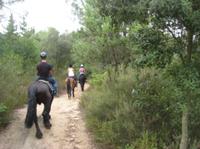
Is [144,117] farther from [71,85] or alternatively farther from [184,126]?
[71,85]

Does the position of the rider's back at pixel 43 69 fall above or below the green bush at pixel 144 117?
above

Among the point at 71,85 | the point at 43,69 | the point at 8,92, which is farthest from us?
the point at 71,85

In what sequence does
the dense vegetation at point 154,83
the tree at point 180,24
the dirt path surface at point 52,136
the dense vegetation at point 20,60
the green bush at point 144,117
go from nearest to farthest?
the tree at point 180,24
the dense vegetation at point 154,83
the green bush at point 144,117
the dirt path surface at point 52,136
the dense vegetation at point 20,60

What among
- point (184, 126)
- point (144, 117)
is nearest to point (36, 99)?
point (144, 117)

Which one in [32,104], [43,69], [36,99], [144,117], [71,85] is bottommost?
[144,117]

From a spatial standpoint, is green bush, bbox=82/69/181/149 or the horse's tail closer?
green bush, bbox=82/69/181/149

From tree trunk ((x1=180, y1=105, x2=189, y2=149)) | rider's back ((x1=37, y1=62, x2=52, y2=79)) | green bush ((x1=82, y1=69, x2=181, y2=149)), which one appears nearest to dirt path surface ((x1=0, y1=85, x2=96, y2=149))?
green bush ((x1=82, y1=69, x2=181, y2=149))

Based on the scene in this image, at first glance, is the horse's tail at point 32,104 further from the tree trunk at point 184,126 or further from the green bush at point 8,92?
the tree trunk at point 184,126

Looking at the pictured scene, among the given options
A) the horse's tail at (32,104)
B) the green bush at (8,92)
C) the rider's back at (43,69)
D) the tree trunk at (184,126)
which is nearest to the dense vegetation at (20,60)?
the green bush at (8,92)

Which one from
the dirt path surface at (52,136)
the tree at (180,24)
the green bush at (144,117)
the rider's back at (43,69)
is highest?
the tree at (180,24)

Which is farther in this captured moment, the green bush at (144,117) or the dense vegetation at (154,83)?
the green bush at (144,117)

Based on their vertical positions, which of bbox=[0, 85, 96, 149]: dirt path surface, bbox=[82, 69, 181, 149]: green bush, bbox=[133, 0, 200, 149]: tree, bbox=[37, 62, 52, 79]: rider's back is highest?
bbox=[133, 0, 200, 149]: tree

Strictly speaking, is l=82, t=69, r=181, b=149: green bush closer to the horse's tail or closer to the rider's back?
the horse's tail

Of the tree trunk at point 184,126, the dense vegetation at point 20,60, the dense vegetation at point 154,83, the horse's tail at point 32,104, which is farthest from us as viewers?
the dense vegetation at point 20,60
